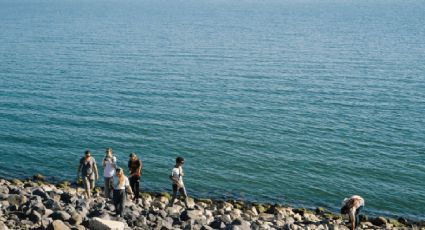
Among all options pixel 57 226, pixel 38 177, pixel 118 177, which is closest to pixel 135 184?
Answer: pixel 118 177

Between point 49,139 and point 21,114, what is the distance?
314 inches

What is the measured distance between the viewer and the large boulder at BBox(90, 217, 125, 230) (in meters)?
19.6

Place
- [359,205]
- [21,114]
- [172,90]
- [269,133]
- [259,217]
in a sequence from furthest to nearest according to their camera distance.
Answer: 1. [172,90]
2. [21,114]
3. [269,133]
4. [259,217]
5. [359,205]

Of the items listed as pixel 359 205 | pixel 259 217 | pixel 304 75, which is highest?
pixel 304 75

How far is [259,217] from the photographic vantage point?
2928 centimetres

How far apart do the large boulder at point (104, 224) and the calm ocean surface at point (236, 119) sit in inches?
660

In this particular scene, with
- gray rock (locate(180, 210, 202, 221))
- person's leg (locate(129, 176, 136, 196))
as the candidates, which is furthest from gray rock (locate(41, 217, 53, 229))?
person's leg (locate(129, 176, 136, 196))

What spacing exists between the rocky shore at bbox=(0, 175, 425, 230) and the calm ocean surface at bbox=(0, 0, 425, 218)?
4223mm

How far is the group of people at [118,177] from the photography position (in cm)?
2295

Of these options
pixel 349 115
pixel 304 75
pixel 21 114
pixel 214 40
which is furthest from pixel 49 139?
pixel 214 40

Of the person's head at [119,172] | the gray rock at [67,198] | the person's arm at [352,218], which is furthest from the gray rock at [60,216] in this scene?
the person's arm at [352,218]

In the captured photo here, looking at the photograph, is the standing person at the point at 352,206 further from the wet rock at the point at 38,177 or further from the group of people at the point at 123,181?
the wet rock at the point at 38,177

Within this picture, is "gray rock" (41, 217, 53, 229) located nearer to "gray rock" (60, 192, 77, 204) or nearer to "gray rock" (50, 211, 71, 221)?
"gray rock" (50, 211, 71, 221)

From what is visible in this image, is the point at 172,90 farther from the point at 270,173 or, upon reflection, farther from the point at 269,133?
the point at 270,173
